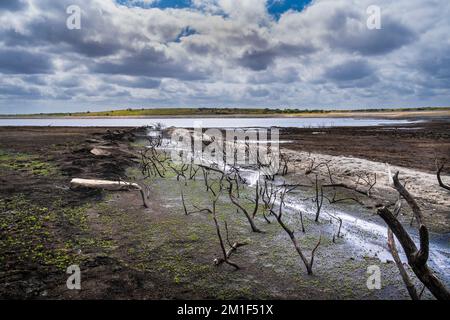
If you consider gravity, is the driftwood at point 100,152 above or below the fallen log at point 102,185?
above

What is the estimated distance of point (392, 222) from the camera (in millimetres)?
3533

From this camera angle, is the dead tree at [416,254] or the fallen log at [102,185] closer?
the dead tree at [416,254]

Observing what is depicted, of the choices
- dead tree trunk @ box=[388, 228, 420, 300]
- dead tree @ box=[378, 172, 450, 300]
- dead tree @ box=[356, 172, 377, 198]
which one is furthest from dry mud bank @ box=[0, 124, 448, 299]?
dead tree @ box=[378, 172, 450, 300]

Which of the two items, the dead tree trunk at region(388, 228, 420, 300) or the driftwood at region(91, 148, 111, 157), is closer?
the dead tree trunk at region(388, 228, 420, 300)

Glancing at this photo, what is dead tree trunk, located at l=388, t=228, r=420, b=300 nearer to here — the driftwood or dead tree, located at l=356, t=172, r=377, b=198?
dead tree, located at l=356, t=172, r=377, b=198

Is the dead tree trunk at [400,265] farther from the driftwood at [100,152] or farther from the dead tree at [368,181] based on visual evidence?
the driftwood at [100,152]

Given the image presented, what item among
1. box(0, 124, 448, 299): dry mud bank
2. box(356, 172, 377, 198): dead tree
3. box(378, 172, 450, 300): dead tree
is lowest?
box(0, 124, 448, 299): dry mud bank

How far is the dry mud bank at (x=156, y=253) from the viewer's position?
5.34 m

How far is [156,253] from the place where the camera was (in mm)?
6777

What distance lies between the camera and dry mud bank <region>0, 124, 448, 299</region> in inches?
210

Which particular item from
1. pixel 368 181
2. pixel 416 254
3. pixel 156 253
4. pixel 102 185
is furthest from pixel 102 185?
pixel 368 181

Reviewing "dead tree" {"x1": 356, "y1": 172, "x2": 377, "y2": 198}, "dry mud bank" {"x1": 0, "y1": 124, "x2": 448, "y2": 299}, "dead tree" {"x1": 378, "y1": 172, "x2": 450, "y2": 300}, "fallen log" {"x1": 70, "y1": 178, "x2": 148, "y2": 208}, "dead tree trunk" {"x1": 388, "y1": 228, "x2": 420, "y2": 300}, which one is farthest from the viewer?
"fallen log" {"x1": 70, "y1": 178, "x2": 148, "y2": 208}

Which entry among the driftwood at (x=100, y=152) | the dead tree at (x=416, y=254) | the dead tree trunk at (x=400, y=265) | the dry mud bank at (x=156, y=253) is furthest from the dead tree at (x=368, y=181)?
the driftwood at (x=100, y=152)

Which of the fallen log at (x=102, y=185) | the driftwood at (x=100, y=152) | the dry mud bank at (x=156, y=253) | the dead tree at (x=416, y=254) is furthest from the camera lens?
the driftwood at (x=100, y=152)
